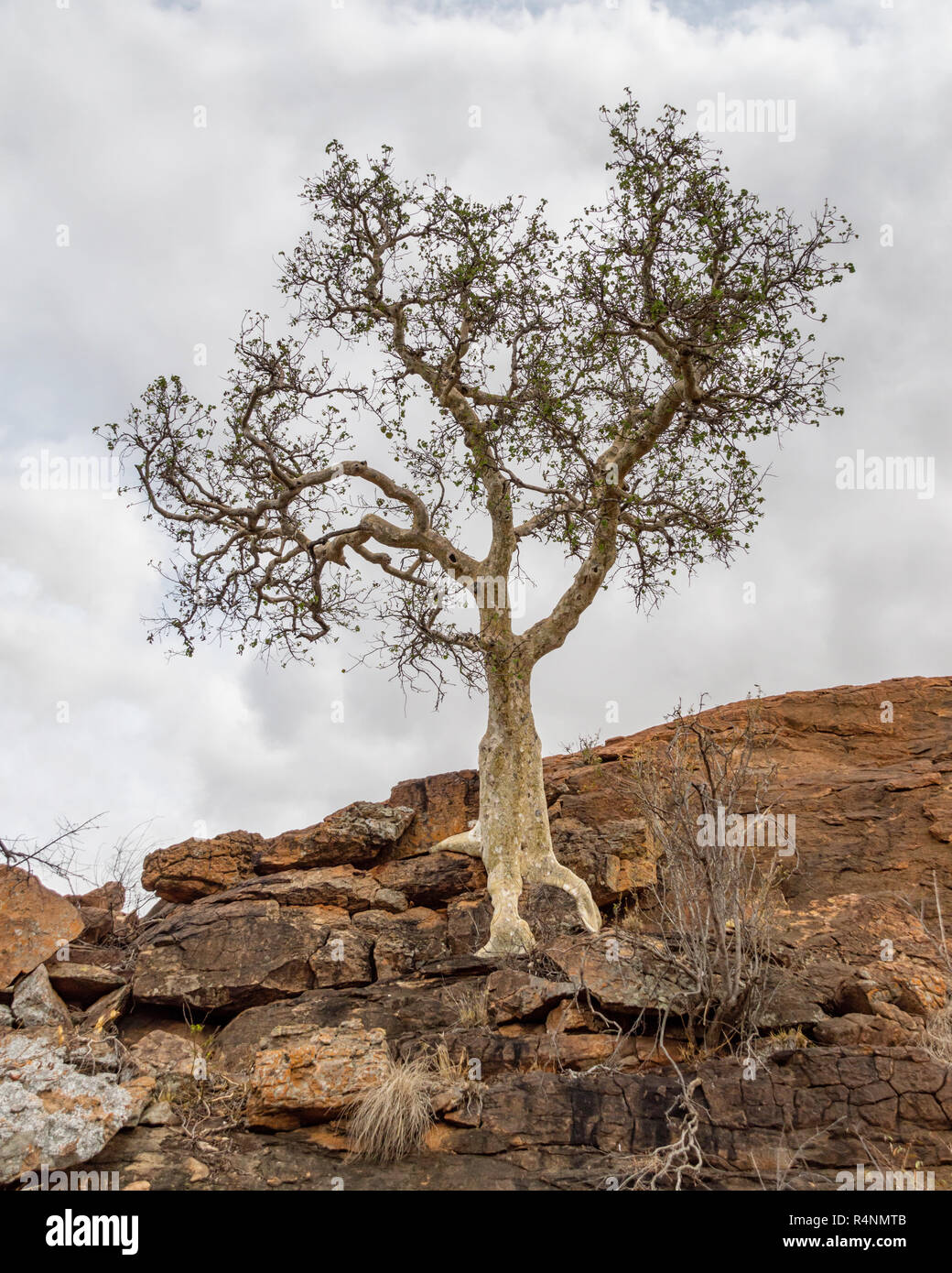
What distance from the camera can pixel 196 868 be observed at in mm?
14047

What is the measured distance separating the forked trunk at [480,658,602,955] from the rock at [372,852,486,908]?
49 centimetres

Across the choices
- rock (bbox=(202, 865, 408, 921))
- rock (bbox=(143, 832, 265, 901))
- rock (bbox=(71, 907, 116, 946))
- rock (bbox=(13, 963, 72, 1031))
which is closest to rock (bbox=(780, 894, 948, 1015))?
rock (bbox=(202, 865, 408, 921))

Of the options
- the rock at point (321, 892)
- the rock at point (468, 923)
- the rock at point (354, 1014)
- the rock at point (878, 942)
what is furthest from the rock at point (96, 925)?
the rock at point (878, 942)

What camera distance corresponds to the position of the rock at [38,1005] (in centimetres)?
1036

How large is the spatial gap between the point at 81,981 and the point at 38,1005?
25.2 inches

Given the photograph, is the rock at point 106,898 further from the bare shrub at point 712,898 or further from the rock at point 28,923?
the bare shrub at point 712,898

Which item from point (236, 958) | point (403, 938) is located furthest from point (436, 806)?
point (236, 958)

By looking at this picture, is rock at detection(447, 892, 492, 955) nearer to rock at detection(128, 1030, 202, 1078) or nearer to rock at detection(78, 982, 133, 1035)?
rock at detection(128, 1030, 202, 1078)

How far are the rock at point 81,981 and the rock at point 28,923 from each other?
280 millimetres

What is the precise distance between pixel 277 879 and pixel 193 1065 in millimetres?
3996

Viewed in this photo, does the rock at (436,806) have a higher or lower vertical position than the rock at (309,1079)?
higher

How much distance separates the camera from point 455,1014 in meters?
10.1

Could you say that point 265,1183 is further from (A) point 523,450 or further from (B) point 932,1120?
(A) point 523,450
